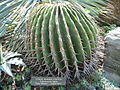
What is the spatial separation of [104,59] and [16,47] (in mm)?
1044

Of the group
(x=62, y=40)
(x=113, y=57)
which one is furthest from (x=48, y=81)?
(x=113, y=57)

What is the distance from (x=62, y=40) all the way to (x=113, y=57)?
70cm

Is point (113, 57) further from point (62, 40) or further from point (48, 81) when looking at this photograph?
point (48, 81)

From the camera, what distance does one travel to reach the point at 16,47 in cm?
254

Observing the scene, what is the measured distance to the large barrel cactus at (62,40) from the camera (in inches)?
83.6

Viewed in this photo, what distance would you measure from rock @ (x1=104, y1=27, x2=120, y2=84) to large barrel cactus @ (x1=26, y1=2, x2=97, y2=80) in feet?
0.89

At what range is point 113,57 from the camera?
2494mm

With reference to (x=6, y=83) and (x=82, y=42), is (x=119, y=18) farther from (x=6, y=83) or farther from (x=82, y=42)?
(x=6, y=83)

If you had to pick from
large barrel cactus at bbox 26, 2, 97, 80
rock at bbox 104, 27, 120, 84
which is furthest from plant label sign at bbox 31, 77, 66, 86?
rock at bbox 104, 27, 120, 84

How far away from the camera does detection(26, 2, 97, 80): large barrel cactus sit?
212 cm

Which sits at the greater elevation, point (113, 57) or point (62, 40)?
point (62, 40)

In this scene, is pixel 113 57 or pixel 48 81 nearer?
pixel 48 81

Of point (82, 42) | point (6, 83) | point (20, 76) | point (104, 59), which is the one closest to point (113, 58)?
point (104, 59)

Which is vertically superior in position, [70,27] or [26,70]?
[70,27]
